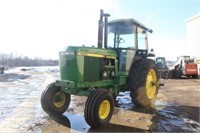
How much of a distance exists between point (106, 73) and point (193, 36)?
68.2 feet

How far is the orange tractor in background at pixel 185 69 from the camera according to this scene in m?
20.8

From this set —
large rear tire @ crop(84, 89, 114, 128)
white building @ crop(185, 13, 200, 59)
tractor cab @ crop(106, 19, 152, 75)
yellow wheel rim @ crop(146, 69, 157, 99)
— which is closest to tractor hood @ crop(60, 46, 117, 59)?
tractor cab @ crop(106, 19, 152, 75)

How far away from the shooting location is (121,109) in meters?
7.73

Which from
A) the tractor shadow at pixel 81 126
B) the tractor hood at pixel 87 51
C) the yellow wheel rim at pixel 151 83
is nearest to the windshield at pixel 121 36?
the tractor hood at pixel 87 51

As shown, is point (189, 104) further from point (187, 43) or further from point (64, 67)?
point (187, 43)

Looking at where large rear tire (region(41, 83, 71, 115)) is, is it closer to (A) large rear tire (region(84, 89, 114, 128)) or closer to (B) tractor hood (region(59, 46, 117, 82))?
(B) tractor hood (region(59, 46, 117, 82))

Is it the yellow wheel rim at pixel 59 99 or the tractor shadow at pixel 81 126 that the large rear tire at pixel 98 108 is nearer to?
the tractor shadow at pixel 81 126

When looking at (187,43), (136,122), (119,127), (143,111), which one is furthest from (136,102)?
(187,43)

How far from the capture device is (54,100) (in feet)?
23.3

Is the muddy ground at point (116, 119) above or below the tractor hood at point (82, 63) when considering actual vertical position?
below

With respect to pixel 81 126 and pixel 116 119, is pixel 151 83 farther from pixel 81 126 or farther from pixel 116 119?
pixel 81 126

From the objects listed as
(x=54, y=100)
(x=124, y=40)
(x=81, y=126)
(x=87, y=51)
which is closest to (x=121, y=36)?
(x=124, y=40)

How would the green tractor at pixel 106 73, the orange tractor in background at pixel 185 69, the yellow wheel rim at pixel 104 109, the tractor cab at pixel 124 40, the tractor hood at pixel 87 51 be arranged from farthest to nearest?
the orange tractor in background at pixel 185 69, the tractor cab at pixel 124 40, the tractor hood at pixel 87 51, the green tractor at pixel 106 73, the yellow wheel rim at pixel 104 109

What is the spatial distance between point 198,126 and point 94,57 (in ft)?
9.47
